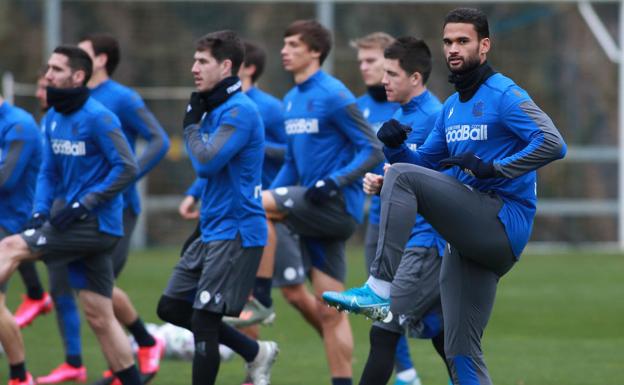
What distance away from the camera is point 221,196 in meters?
7.68

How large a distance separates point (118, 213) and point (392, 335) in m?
2.07

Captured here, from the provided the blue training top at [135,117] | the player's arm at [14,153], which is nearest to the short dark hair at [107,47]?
the blue training top at [135,117]

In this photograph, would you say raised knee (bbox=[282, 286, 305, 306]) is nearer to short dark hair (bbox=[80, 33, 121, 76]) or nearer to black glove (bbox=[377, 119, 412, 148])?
short dark hair (bbox=[80, 33, 121, 76])

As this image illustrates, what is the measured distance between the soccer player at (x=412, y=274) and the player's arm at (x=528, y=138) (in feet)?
4.99

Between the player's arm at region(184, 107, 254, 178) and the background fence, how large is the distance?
507 inches

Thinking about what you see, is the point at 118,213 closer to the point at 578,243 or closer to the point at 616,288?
the point at 616,288

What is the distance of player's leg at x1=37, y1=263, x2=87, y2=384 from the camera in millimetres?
9641

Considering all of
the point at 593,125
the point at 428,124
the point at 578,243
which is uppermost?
the point at 428,124

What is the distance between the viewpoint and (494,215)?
20.9ft

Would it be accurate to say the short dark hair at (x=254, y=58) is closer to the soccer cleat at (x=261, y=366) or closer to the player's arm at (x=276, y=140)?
the player's arm at (x=276, y=140)

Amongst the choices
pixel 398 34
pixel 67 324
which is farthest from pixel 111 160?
pixel 398 34

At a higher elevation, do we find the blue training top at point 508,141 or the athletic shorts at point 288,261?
the blue training top at point 508,141

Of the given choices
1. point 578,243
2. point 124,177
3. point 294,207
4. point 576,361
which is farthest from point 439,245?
point 578,243

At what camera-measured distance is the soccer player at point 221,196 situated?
757 cm
